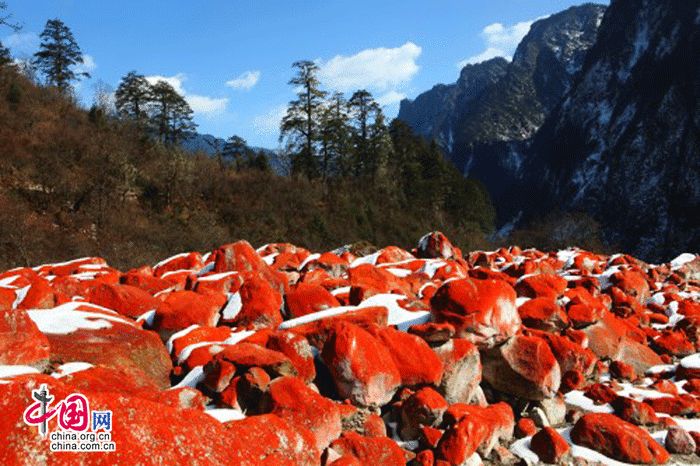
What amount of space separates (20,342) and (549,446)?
7244mm

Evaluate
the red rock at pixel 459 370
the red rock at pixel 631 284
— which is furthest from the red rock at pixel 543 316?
the red rock at pixel 631 284

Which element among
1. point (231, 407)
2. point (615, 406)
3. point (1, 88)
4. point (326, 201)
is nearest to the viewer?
point (231, 407)

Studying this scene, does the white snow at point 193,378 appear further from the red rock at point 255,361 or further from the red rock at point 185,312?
the red rock at point 185,312

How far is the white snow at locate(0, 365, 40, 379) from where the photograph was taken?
195 inches

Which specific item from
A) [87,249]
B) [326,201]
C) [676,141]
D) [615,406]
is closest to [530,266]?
[615,406]

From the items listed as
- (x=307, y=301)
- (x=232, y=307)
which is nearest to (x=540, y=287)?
(x=307, y=301)

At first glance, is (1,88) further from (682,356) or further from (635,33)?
(635,33)

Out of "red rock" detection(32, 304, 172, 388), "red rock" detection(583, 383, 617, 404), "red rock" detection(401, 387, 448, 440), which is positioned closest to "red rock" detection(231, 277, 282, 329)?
"red rock" detection(32, 304, 172, 388)

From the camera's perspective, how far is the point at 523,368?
771 cm

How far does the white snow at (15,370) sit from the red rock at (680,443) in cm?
877

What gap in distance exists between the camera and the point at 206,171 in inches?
1545

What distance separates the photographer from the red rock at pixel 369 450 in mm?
5488

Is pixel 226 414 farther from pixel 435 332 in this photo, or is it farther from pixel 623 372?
pixel 623 372

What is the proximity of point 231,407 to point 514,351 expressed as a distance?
4980mm
